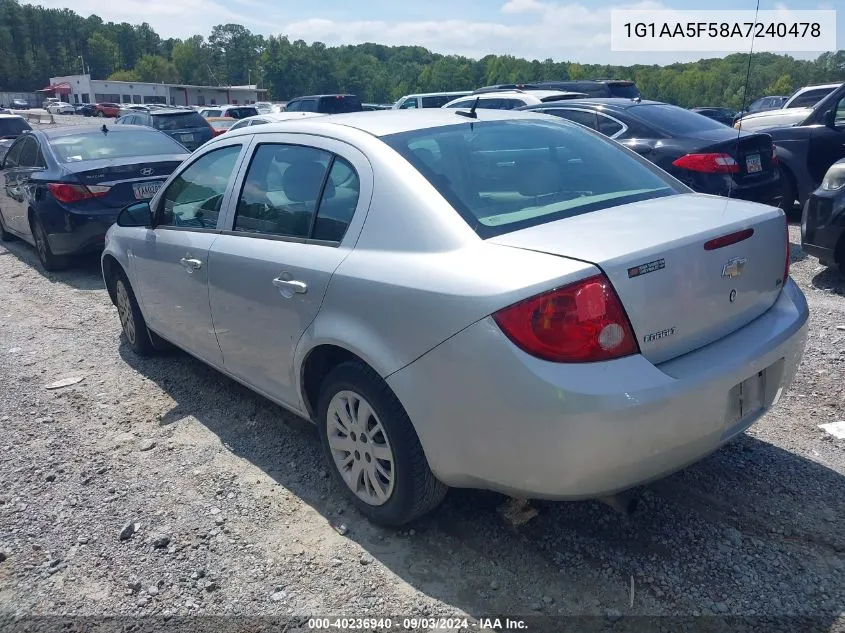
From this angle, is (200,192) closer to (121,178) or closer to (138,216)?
(138,216)

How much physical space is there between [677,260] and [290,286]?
160cm

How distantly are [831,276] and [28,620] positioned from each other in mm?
6414

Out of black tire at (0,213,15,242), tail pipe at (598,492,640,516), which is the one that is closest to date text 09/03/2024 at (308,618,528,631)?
tail pipe at (598,492,640,516)

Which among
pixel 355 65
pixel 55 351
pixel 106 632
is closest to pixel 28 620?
pixel 106 632

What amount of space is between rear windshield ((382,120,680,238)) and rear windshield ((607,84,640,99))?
40.9 feet

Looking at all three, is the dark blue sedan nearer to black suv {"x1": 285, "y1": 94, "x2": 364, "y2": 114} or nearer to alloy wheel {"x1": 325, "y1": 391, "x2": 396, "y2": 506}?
alloy wheel {"x1": 325, "y1": 391, "x2": 396, "y2": 506}

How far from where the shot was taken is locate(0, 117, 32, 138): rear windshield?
17.5 metres

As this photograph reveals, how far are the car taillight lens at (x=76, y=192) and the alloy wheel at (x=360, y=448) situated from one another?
221 inches

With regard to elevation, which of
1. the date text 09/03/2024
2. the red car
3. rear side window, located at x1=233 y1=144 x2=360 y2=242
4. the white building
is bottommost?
the date text 09/03/2024

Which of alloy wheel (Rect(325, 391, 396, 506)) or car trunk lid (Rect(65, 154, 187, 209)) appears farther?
car trunk lid (Rect(65, 154, 187, 209))

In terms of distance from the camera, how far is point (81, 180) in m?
7.42

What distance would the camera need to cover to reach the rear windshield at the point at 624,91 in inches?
590

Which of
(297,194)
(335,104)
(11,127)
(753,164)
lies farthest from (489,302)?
(335,104)

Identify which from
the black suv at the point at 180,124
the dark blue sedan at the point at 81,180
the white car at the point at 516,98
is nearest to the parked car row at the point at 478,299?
the dark blue sedan at the point at 81,180
